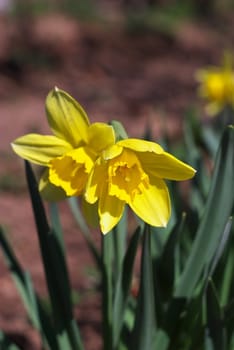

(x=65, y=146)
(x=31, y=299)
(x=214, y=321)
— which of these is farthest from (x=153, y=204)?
(x=31, y=299)

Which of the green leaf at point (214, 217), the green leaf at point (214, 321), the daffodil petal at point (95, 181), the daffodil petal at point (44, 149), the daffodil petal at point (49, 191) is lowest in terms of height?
the green leaf at point (214, 321)

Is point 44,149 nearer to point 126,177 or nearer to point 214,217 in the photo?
point 126,177

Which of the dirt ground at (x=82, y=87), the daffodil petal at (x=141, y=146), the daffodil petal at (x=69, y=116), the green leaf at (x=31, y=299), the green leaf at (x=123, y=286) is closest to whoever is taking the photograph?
the daffodil petal at (x=141, y=146)

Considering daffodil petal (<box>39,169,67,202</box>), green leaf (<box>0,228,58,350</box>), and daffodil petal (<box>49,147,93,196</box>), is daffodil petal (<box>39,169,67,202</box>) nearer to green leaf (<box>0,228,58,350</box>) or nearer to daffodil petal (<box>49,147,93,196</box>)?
daffodil petal (<box>49,147,93,196</box>)

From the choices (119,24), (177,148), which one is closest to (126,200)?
(177,148)

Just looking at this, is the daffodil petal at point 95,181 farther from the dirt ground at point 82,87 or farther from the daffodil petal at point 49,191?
the dirt ground at point 82,87

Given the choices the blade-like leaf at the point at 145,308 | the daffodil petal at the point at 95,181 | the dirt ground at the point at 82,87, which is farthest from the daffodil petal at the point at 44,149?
the dirt ground at the point at 82,87
